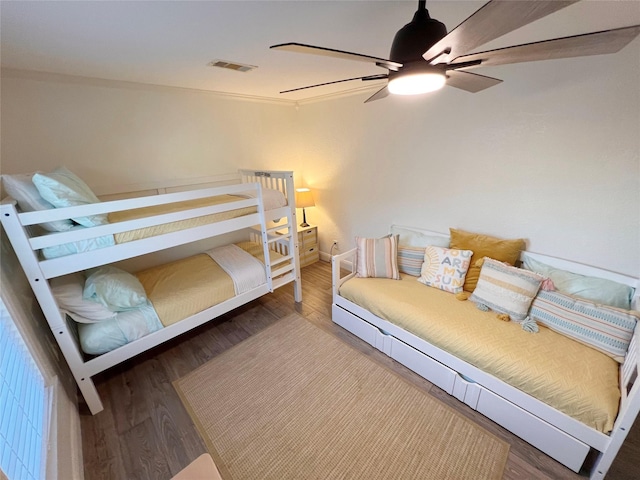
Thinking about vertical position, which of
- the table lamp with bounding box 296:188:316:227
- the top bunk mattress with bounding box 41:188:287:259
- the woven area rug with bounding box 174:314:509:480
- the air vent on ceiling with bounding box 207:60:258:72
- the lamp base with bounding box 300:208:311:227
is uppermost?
the air vent on ceiling with bounding box 207:60:258:72

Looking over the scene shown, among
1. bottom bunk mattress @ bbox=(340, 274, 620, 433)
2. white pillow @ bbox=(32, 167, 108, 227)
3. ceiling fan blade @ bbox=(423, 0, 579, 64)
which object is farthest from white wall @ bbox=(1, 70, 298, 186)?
ceiling fan blade @ bbox=(423, 0, 579, 64)

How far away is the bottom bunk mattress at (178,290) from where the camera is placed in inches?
68.2

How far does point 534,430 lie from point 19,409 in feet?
8.33

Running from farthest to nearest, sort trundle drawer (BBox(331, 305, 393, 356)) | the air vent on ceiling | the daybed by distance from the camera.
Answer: trundle drawer (BBox(331, 305, 393, 356))
the air vent on ceiling
the daybed

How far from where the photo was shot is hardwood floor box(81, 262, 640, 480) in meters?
1.42

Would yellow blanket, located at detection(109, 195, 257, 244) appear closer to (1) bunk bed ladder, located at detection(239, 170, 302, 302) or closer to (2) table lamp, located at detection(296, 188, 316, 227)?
(1) bunk bed ladder, located at detection(239, 170, 302, 302)

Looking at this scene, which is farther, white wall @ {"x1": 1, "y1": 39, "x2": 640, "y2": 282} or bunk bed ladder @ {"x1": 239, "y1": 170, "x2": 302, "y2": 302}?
bunk bed ladder @ {"x1": 239, "y1": 170, "x2": 302, "y2": 302}

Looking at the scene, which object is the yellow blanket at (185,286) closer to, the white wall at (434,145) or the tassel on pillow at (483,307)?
the white wall at (434,145)

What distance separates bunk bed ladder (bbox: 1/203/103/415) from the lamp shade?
257 centimetres

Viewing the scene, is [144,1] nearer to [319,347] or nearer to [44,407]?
[44,407]

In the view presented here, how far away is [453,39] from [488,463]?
2037 mm

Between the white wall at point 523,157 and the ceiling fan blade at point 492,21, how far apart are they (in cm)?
151

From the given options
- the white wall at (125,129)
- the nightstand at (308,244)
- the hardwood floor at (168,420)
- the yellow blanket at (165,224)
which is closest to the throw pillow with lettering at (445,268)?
the hardwood floor at (168,420)

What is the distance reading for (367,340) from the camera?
7.54ft
